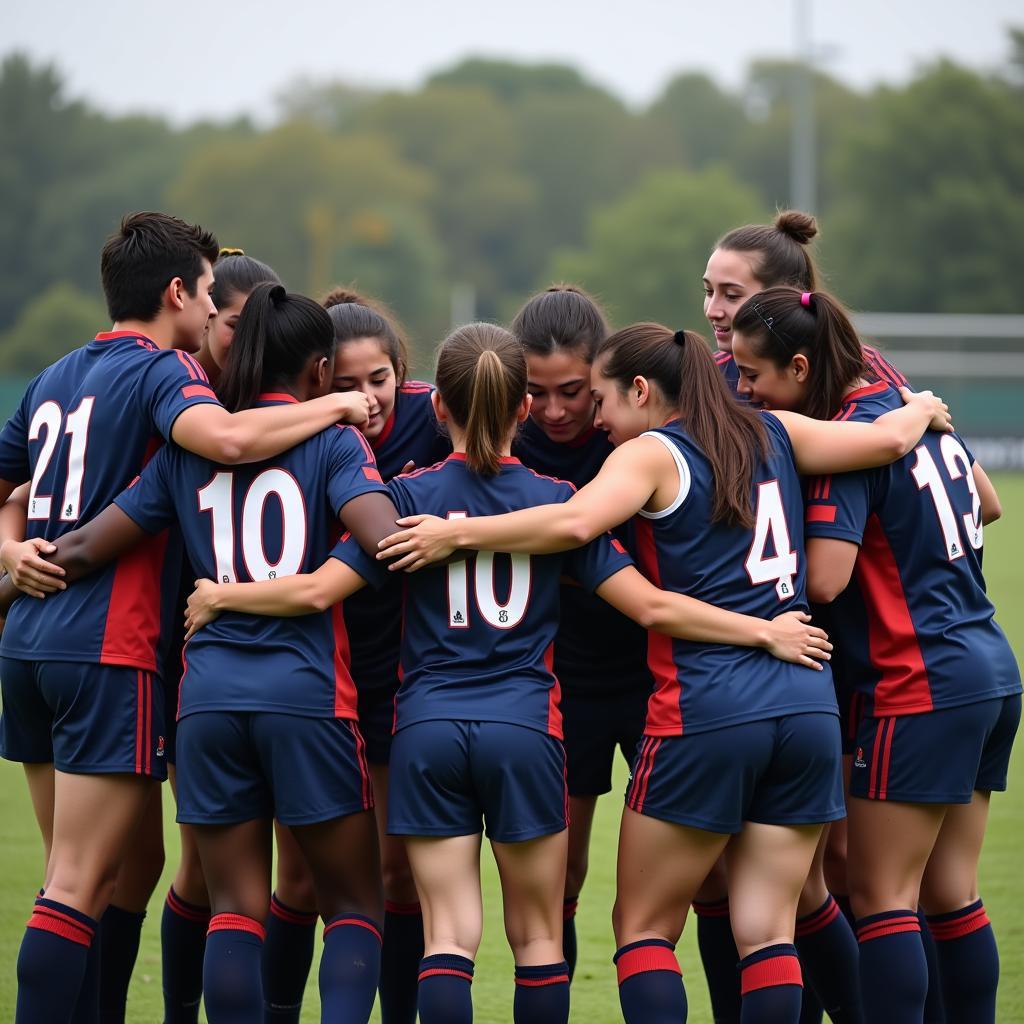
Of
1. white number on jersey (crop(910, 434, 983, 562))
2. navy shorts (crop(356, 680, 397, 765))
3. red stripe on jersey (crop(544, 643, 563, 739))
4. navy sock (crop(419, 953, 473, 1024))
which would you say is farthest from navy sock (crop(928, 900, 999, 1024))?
navy shorts (crop(356, 680, 397, 765))

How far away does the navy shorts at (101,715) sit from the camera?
3572 mm

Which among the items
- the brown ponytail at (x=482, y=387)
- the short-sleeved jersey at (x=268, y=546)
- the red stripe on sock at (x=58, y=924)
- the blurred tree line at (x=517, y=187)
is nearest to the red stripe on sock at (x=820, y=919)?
the short-sleeved jersey at (x=268, y=546)

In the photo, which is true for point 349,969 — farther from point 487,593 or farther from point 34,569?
point 34,569

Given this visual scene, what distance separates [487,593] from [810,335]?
105cm

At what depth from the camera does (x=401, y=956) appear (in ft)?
13.2

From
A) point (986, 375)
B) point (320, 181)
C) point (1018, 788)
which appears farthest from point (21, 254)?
point (1018, 788)

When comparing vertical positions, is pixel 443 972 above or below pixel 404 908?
above

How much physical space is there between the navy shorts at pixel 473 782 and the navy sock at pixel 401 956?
2.43ft

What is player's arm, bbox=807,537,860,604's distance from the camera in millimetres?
3543

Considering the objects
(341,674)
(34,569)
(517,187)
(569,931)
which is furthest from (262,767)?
(517,187)

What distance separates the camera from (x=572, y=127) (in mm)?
81938

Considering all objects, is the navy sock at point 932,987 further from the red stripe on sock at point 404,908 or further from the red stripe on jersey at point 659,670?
the red stripe on sock at point 404,908

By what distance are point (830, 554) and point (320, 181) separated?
63906 mm

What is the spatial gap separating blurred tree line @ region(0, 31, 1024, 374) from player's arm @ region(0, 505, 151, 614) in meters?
42.5
